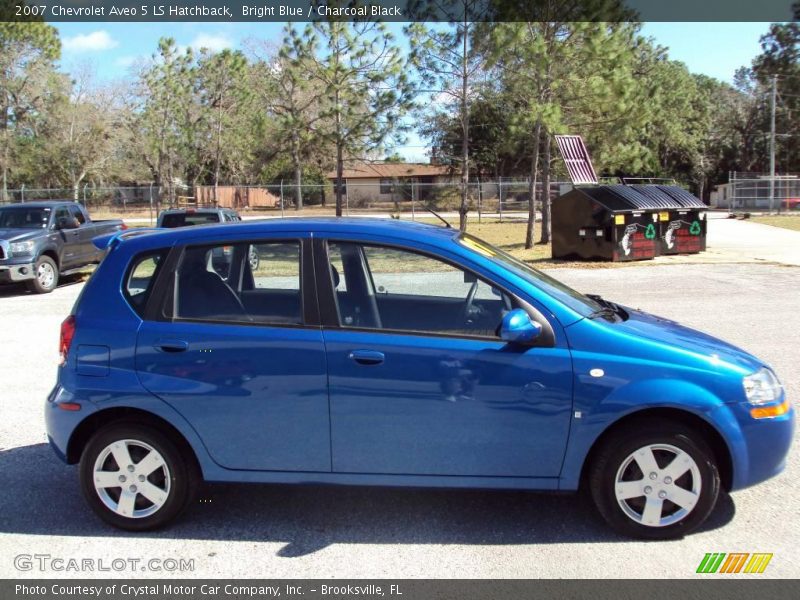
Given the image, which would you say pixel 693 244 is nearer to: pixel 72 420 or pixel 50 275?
pixel 50 275

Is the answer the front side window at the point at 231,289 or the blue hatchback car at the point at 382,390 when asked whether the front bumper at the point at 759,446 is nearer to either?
the blue hatchback car at the point at 382,390

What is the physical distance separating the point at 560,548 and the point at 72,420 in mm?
2778

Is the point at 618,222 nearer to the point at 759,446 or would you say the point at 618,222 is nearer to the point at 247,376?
the point at 759,446

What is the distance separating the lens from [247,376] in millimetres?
3893

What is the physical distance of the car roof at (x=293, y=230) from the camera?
4117mm

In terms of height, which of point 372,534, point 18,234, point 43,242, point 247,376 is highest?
point 18,234

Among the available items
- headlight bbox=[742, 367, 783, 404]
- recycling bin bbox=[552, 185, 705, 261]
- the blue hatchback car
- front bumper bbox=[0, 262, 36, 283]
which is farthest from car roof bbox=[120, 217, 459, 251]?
recycling bin bbox=[552, 185, 705, 261]

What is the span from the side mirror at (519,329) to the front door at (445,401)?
7cm

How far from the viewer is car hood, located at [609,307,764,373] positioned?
3.88 meters

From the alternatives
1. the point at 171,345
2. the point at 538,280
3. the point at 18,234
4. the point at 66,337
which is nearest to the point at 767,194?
the point at 18,234

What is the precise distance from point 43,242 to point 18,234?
467mm

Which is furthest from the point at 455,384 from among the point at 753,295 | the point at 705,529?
the point at 753,295

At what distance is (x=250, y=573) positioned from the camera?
11.8 feet

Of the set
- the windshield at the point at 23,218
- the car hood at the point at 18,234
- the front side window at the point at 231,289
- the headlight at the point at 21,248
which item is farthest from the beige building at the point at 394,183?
the front side window at the point at 231,289
